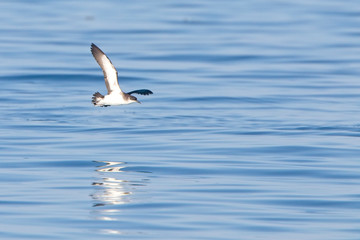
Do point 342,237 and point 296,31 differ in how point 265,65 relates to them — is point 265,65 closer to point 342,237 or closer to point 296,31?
point 296,31

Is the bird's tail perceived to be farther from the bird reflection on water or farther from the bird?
the bird reflection on water

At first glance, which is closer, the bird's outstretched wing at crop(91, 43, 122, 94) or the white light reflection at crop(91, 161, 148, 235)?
the white light reflection at crop(91, 161, 148, 235)

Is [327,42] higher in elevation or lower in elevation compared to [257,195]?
higher

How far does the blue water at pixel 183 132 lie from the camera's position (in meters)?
12.5

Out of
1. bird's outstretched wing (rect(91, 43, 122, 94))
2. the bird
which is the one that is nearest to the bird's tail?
the bird

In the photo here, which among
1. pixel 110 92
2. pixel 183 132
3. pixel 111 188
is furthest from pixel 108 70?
pixel 183 132

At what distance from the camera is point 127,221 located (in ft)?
40.4

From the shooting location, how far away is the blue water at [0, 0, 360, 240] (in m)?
12.5

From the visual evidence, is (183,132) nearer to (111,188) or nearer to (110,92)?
(110,92)

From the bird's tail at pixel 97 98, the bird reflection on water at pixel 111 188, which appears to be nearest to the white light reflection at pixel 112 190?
the bird reflection on water at pixel 111 188

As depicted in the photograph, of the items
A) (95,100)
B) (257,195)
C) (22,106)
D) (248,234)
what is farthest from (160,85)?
(248,234)

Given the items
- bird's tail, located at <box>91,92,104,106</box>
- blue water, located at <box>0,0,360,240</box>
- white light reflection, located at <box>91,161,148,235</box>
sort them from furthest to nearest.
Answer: bird's tail, located at <box>91,92,104,106</box> → white light reflection, located at <box>91,161,148,235</box> → blue water, located at <box>0,0,360,240</box>

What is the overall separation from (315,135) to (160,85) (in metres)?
7.85

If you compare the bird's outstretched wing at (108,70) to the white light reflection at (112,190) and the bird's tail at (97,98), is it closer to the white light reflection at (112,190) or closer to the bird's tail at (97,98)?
the bird's tail at (97,98)
